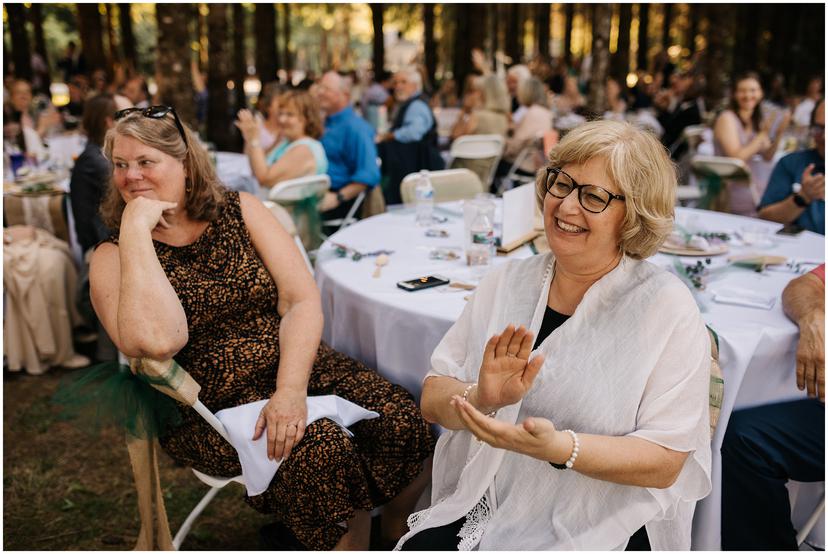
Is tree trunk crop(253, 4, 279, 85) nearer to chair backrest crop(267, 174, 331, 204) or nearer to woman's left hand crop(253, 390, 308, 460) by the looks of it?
chair backrest crop(267, 174, 331, 204)

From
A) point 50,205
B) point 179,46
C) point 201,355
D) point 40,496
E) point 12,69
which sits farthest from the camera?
point 12,69

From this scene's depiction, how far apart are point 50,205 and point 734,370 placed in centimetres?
451

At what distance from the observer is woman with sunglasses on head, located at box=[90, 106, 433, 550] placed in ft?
6.90

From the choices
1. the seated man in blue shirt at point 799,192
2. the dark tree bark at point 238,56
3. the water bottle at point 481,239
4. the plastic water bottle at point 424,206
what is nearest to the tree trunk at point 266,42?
the dark tree bark at point 238,56

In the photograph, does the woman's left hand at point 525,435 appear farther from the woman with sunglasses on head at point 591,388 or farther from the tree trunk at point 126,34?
the tree trunk at point 126,34

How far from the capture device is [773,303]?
2402mm

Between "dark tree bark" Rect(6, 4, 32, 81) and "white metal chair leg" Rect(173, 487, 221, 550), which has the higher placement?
"dark tree bark" Rect(6, 4, 32, 81)

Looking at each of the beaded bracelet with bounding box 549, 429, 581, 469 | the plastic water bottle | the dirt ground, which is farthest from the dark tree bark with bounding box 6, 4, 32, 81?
the beaded bracelet with bounding box 549, 429, 581, 469

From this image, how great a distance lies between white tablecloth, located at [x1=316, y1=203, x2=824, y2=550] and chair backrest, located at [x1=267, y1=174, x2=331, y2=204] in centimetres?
89

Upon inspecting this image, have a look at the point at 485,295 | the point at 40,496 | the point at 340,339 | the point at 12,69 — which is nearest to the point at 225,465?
the point at 340,339

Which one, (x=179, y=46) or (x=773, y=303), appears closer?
(x=773, y=303)

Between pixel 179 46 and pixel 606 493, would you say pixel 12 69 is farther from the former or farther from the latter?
pixel 606 493

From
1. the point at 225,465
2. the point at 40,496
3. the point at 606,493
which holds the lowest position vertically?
the point at 40,496

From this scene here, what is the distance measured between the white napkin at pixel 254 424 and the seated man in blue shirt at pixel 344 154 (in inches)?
115
